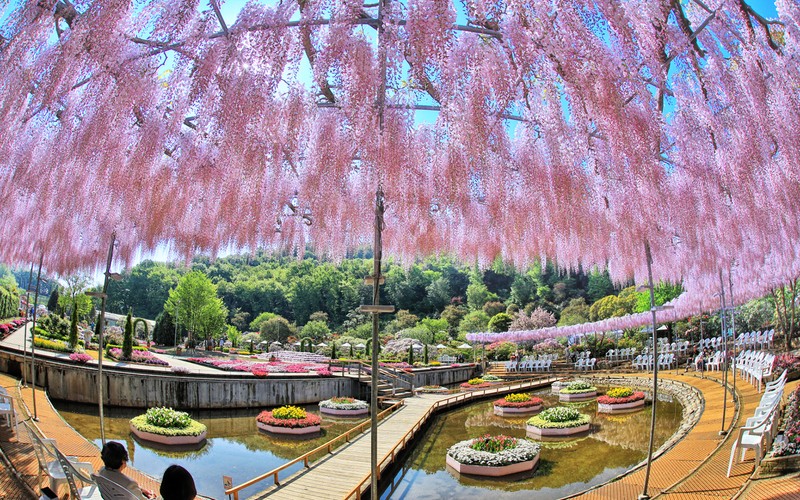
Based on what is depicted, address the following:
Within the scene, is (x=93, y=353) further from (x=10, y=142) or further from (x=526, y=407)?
(x=10, y=142)

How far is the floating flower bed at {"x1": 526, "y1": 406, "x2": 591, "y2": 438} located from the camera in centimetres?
1376

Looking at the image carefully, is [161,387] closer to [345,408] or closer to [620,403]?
[345,408]

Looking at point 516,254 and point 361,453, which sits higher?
point 516,254

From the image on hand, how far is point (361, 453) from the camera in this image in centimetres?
1097

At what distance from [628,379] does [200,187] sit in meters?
24.0

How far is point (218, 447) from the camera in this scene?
42.3 feet

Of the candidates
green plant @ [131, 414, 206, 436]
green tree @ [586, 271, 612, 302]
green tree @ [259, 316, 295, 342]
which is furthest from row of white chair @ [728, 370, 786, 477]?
green tree @ [586, 271, 612, 302]

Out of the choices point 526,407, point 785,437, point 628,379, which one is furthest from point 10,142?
point 628,379

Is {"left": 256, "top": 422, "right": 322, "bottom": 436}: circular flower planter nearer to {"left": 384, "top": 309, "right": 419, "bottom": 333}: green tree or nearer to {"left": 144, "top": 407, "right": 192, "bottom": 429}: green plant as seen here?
{"left": 144, "top": 407, "right": 192, "bottom": 429}: green plant

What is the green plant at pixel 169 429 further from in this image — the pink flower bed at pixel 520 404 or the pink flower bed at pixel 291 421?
the pink flower bed at pixel 520 404

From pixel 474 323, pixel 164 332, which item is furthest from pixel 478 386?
pixel 474 323


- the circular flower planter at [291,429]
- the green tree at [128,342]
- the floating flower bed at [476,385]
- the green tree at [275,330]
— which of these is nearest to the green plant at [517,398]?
the floating flower bed at [476,385]

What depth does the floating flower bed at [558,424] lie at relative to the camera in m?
13.8

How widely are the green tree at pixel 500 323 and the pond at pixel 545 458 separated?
34434mm
